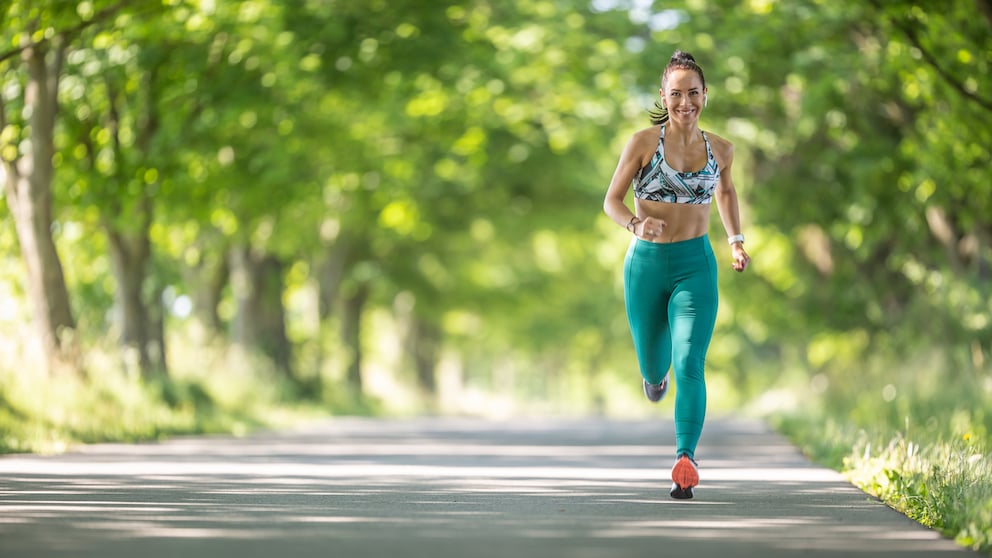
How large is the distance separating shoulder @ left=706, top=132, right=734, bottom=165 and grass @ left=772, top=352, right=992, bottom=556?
1.82 m

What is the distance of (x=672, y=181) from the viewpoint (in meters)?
8.86

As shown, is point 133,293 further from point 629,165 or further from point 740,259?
point 740,259

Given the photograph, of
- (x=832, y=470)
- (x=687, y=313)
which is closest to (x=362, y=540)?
(x=687, y=313)

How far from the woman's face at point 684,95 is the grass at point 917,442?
211 centimetres

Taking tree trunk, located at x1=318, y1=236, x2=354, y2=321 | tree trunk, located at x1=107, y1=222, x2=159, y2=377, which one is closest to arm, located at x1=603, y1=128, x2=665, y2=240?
tree trunk, located at x1=107, y1=222, x2=159, y2=377

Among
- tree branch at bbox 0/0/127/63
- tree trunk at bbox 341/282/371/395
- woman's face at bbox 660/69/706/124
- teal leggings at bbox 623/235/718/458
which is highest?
tree branch at bbox 0/0/127/63

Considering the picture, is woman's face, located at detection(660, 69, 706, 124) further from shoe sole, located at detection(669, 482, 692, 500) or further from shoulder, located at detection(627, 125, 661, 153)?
shoe sole, located at detection(669, 482, 692, 500)

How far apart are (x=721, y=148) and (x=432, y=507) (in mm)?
2480

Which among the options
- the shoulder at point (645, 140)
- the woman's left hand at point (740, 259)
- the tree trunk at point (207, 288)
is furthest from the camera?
the tree trunk at point (207, 288)

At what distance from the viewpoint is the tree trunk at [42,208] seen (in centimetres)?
1747

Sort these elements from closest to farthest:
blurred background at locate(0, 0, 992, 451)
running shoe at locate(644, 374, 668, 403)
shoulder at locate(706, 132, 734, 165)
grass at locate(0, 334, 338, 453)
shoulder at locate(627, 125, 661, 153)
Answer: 1. shoulder at locate(627, 125, 661, 153)
2. shoulder at locate(706, 132, 734, 165)
3. running shoe at locate(644, 374, 668, 403)
4. grass at locate(0, 334, 338, 453)
5. blurred background at locate(0, 0, 992, 451)

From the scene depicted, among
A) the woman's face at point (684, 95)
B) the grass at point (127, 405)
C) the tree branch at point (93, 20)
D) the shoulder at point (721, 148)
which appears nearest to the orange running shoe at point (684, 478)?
the shoulder at point (721, 148)

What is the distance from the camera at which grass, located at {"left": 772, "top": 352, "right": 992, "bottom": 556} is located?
7.54 metres

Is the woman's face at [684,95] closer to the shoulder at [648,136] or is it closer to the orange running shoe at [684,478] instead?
the shoulder at [648,136]
